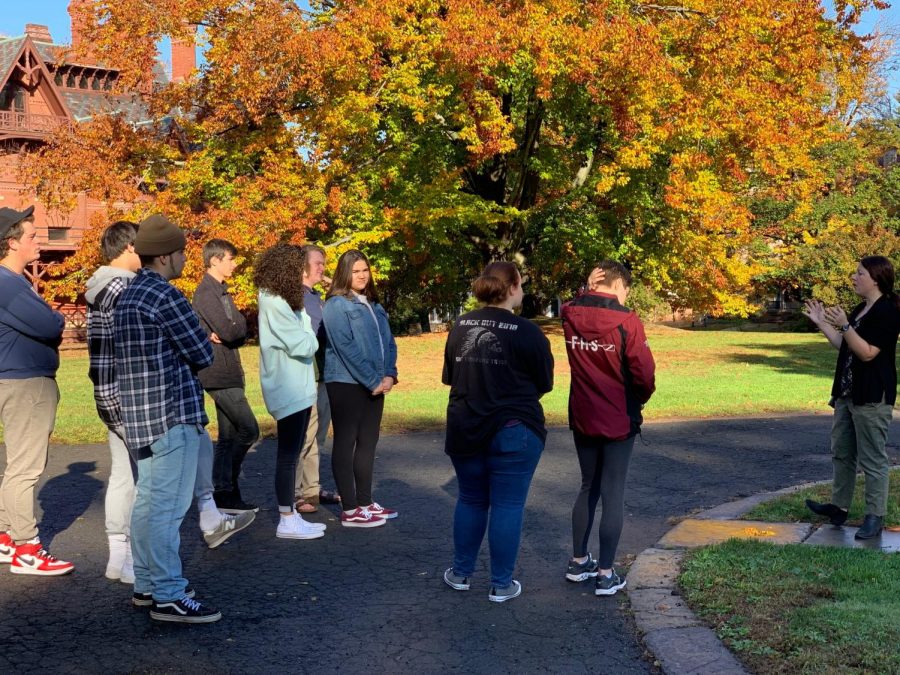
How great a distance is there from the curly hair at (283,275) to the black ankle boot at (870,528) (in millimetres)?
4009

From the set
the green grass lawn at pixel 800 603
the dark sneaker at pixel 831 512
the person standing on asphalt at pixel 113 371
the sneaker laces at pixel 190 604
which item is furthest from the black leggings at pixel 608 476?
the person standing on asphalt at pixel 113 371

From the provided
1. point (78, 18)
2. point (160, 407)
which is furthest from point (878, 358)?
point (78, 18)

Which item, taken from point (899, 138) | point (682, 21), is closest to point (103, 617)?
point (682, 21)

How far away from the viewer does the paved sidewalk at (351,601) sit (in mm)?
4453

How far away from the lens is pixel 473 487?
541cm

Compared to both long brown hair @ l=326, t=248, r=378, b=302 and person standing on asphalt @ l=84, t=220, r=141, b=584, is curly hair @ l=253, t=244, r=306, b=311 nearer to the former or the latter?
long brown hair @ l=326, t=248, r=378, b=302

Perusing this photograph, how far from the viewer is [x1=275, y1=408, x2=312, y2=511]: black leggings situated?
6.64m

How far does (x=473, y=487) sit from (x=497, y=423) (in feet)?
1.48

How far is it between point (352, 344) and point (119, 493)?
183 centimetres

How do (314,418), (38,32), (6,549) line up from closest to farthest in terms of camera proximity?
(6,549), (314,418), (38,32)

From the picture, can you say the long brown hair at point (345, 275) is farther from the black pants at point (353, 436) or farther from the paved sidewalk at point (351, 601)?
the paved sidewalk at point (351, 601)

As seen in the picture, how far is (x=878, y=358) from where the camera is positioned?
647 centimetres

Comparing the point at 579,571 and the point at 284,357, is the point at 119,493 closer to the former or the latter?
the point at 284,357

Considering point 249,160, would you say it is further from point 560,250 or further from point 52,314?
point 52,314
